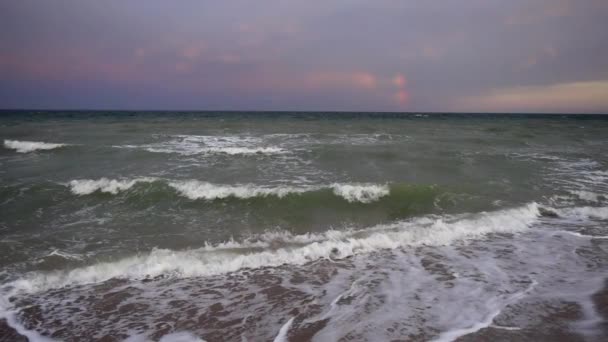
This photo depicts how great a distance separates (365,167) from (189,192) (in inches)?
292

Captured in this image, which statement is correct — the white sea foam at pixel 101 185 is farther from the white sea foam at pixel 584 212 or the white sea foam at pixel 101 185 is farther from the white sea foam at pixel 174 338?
the white sea foam at pixel 584 212

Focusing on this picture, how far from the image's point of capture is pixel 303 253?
6.14 metres

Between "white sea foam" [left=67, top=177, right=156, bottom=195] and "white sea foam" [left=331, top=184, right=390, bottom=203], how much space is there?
6.67m

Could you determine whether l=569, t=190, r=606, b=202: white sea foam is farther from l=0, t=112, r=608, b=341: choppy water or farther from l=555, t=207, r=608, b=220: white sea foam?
l=555, t=207, r=608, b=220: white sea foam

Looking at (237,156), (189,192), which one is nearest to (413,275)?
(189,192)

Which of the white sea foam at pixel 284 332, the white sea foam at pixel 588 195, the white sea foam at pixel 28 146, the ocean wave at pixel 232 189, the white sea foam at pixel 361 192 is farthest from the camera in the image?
the white sea foam at pixel 28 146

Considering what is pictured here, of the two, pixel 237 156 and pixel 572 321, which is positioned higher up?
pixel 237 156

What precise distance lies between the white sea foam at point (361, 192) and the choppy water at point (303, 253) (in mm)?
82

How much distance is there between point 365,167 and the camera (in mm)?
13547

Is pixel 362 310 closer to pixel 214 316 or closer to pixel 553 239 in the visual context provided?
pixel 214 316

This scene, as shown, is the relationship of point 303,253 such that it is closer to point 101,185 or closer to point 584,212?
point 584,212

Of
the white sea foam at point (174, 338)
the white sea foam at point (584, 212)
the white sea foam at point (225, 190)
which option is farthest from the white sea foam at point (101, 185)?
the white sea foam at point (584, 212)

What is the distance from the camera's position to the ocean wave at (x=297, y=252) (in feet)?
17.4

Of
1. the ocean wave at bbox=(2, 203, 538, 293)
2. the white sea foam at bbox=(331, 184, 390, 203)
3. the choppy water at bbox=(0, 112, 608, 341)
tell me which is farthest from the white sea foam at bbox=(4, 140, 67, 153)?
the white sea foam at bbox=(331, 184, 390, 203)
